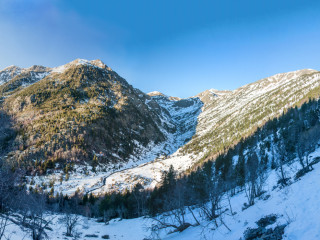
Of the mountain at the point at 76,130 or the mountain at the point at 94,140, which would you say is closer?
the mountain at the point at 94,140

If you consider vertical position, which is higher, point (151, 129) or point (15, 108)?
point (15, 108)

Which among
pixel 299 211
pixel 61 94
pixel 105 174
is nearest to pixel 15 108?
pixel 61 94

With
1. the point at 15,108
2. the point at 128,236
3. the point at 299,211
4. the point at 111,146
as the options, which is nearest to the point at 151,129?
the point at 111,146

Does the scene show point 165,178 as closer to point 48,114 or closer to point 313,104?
point 313,104

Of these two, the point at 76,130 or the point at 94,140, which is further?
the point at 94,140

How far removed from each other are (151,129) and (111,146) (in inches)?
2450

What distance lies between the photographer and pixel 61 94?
176 m

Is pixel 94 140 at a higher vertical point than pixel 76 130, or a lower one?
lower

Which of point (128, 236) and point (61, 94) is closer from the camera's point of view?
point (128, 236)

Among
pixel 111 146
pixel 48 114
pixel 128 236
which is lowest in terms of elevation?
pixel 128 236

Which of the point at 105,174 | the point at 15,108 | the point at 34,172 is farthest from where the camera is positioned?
the point at 15,108

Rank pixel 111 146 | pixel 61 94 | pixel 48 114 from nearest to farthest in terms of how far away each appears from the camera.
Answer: pixel 111 146 → pixel 48 114 → pixel 61 94

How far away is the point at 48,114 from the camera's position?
482 feet

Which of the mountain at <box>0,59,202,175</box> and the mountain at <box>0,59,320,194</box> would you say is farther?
the mountain at <box>0,59,202,175</box>
